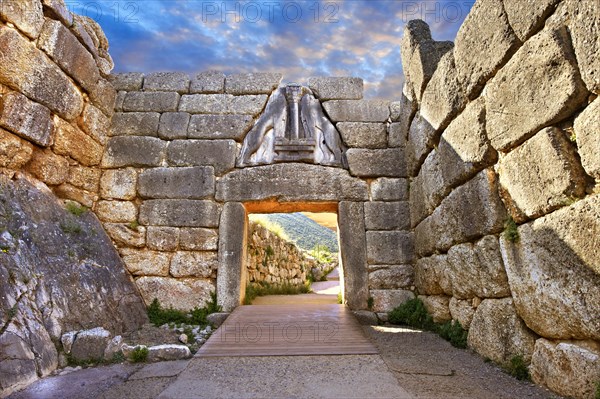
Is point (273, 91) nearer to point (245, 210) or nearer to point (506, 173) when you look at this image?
point (245, 210)

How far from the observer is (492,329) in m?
2.94

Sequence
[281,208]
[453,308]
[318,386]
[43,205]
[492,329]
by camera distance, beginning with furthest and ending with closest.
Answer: [281,208], [43,205], [453,308], [492,329], [318,386]

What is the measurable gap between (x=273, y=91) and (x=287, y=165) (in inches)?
51.6

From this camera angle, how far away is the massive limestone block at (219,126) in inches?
210

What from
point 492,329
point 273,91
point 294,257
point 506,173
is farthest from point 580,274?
point 294,257

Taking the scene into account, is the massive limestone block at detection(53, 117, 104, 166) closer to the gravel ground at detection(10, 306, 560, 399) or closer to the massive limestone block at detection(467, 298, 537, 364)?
the gravel ground at detection(10, 306, 560, 399)

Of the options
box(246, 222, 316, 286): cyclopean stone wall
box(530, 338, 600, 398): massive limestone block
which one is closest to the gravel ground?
box(530, 338, 600, 398): massive limestone block

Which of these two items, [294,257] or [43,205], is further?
[294,257]

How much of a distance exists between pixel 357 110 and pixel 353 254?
7.34 feet

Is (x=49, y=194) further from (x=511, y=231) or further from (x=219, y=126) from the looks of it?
(x=511, y=231)

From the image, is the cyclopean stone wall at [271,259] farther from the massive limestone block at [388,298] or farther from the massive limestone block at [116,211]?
the massive limestone block at [388,298]

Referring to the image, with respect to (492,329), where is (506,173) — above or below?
above

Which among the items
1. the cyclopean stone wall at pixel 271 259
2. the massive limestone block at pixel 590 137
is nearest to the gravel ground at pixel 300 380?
the massive limestone block at pixel 590 137

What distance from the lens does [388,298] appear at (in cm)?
482
